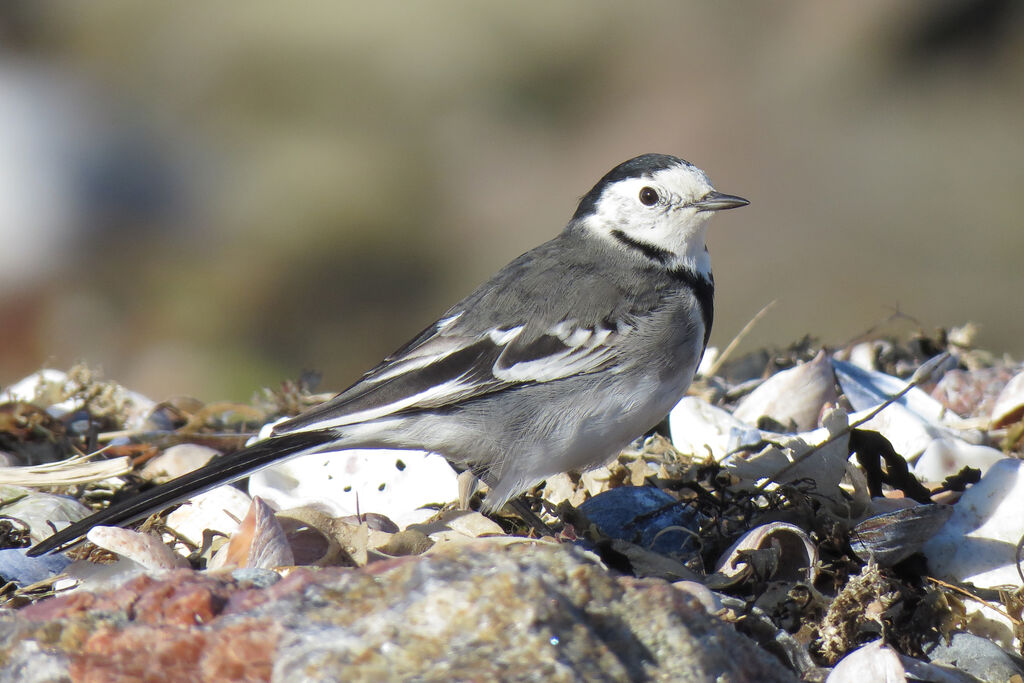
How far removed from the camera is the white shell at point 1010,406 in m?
4.12

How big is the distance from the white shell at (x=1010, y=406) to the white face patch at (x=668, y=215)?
1.19 m

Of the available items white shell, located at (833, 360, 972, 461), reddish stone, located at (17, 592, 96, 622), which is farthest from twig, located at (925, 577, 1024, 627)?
reddish stone, located at (17, 592, 96, 622)

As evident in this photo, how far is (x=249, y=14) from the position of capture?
13.4m

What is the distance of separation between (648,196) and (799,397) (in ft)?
3.23

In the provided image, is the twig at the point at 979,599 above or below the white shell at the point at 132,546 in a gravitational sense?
below

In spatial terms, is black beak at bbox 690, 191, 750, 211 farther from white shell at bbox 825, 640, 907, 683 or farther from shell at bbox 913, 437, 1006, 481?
white shell at bbox 825, 640, 907, 683

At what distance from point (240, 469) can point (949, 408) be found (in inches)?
117

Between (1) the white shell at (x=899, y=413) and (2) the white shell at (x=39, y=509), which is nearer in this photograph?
(2) the white shell at (x=39, y=509)

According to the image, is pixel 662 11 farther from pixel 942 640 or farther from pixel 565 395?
pixel 942 640

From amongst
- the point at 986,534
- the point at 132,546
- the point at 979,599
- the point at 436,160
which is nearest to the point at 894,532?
the point at 979,599

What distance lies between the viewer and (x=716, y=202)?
428 cm

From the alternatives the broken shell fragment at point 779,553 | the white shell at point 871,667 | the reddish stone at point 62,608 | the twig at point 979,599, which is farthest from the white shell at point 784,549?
the reddish stone at point 62,608

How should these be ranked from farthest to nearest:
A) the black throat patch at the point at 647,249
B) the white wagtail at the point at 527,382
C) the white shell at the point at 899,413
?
the black throat patch at the point at 647,249, the white shell at the point at 899,413, the white wagtail at the point at 527,382

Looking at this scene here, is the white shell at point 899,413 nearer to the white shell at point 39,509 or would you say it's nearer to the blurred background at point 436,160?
the white shell at point 39,509
